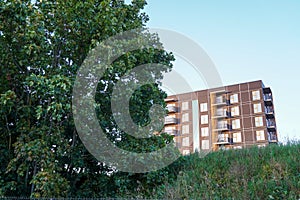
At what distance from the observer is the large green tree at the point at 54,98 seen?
24.7 ft

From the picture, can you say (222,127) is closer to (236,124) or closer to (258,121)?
(236,124)

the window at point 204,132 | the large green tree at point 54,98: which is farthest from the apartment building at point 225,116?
the large green tree at point 54,98

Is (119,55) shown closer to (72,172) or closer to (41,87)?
(41,87)

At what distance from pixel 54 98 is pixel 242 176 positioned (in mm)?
5452

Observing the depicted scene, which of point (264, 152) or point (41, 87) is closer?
point (41, 87)

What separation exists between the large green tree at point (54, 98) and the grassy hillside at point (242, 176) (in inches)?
42.6

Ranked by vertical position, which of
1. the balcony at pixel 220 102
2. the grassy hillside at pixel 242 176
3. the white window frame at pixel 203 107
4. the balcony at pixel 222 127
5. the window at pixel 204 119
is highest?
the balcony at pixel 220 102

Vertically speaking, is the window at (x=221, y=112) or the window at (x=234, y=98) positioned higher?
the window at (x=234, y=98)

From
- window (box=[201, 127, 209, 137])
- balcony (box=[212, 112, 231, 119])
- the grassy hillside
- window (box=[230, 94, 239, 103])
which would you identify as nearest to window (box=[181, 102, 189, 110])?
window (box=[201, 127, 209, 137])

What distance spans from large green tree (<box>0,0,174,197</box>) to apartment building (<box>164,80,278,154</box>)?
34.9m

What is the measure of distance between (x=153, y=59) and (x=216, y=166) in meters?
4.16

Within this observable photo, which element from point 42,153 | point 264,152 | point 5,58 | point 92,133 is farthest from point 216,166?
point 5,58

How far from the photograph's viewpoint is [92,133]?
8.38 meters

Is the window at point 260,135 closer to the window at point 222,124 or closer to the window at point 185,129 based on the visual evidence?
the window at point 222,124
